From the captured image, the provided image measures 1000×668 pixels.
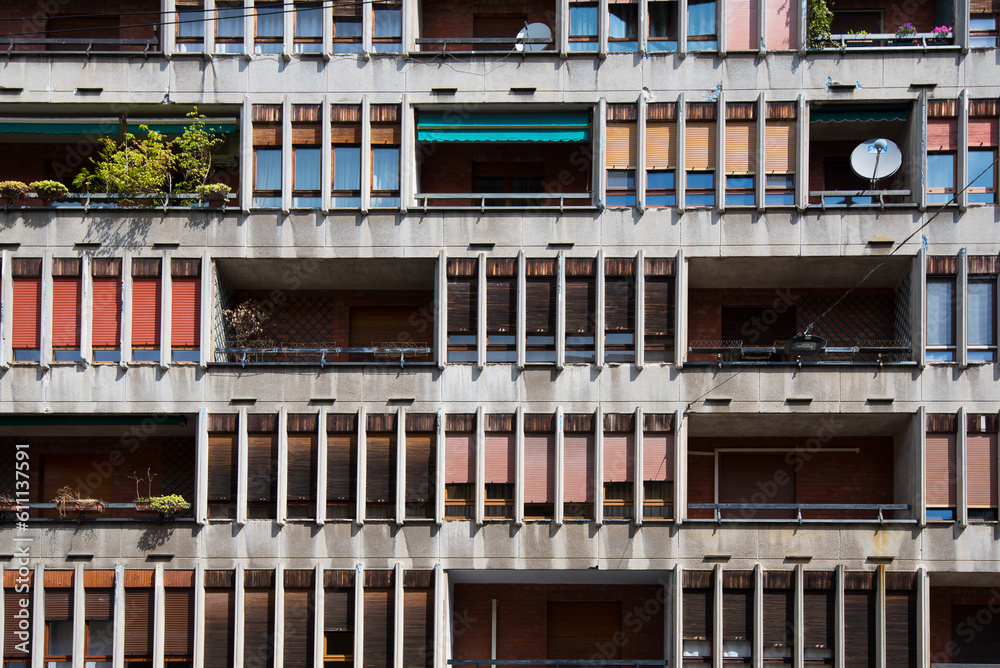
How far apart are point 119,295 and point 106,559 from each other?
18.9 feet

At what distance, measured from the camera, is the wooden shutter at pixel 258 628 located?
2081 centimetres

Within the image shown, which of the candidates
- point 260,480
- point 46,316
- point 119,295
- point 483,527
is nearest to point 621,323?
point 483,527

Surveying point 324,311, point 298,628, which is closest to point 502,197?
point 324,311

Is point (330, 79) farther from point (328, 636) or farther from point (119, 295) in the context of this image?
point (328, 636)

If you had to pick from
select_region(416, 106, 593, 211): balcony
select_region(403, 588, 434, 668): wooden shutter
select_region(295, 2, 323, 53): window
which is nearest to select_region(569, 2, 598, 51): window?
select_region(416, 106, 593, 211): balcony

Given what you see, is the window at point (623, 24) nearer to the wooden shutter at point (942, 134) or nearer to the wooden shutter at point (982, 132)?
the wooden shutter at point (942, 134)

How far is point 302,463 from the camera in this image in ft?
70.1

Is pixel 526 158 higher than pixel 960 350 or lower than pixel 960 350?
higher

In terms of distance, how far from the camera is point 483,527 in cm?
2103

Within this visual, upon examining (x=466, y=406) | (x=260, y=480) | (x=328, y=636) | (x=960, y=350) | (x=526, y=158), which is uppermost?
(x=526, y=158)

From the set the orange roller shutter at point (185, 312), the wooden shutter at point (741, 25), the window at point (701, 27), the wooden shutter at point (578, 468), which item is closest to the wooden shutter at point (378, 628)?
the wooden shutter at point (578, 468)

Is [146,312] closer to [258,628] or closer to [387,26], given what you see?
[258,628]

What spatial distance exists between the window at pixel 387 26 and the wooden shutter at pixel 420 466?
860cm

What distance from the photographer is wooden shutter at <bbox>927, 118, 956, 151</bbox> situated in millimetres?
21828
